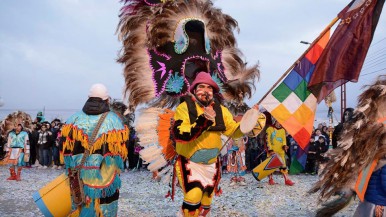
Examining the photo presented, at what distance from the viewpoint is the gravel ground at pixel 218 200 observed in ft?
21.3

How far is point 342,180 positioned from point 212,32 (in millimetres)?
2786

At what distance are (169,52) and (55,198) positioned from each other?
92.4 inches

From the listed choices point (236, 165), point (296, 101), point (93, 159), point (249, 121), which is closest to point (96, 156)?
point (93, 159)

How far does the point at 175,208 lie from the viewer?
6793mm

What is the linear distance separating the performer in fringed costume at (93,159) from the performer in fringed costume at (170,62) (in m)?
0.56

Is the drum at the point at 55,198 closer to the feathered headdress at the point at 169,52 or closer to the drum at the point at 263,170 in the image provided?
the feathered headdress at the point at 169,52

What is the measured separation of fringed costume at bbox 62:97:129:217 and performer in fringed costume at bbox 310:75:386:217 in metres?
2.34

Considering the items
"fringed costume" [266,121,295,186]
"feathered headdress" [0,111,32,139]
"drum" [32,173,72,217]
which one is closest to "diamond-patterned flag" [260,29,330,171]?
"drum" [32,173,72,217]

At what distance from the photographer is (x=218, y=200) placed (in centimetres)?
766

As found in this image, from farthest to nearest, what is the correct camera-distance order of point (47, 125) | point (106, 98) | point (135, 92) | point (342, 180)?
point (47, 125), point (135, 92), point (106, 98), point (342, 180)

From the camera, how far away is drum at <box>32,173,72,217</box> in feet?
14.5

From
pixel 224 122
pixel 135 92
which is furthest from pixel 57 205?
pixel 224 122

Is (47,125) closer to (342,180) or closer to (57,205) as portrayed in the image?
(57,205)

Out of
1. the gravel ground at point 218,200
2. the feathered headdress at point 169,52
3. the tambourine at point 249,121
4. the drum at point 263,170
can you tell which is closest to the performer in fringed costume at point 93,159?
the feathered headdress at point 169,52
